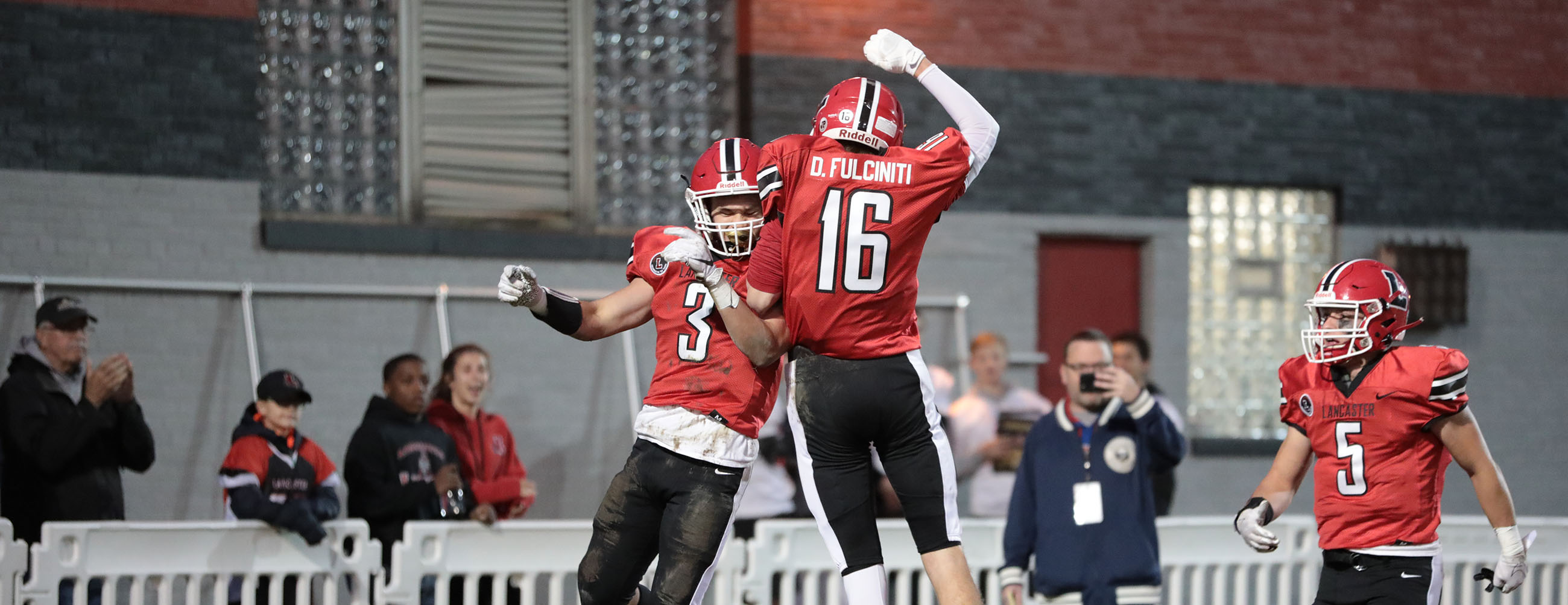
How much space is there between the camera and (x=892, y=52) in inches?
197

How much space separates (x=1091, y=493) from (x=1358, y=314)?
1525 millimetres

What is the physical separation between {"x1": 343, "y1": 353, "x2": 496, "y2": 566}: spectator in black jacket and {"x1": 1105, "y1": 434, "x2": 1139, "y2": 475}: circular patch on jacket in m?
2.87

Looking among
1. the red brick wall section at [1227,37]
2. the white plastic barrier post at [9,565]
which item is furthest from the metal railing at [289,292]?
the white plastic barrier post at [9,565]

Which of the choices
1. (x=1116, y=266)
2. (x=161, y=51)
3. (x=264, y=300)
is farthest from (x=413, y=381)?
(x=1116, y=266)

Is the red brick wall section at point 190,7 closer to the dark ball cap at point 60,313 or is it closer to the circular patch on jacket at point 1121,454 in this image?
the dark ball cap at point 60,313

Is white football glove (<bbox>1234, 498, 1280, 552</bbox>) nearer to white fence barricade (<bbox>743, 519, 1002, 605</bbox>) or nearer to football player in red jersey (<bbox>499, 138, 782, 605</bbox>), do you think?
football player in red jersey (<bbox>499, 138, 782, 605</bbox>)

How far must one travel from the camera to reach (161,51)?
9.70 metres

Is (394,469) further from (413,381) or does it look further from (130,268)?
(130,268)

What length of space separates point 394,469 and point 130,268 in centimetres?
312

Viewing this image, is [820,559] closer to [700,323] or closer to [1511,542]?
[700,323]

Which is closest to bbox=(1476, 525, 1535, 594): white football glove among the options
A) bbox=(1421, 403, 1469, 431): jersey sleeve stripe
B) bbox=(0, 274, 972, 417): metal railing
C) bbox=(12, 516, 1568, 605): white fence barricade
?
bbox=(1421, 403, 1469, 431): jersey sleeve stripe

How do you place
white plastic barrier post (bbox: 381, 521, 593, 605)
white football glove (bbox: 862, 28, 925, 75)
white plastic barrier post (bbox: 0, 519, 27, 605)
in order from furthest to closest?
1. white plastic barrier post (bbox: 381, 521, 593, 605)
2. white plastic barrier post (bbox: 0, 519, 27, 605)
3. white football glove (bbox: 862, 28, 925, 75)

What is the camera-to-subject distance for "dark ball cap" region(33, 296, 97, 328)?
290 inches

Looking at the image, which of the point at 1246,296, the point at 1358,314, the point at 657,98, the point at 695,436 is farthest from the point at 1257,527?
the point at 1246,296
